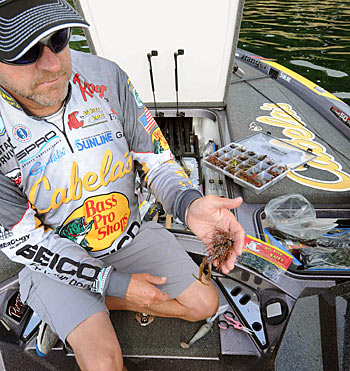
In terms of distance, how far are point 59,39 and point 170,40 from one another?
6.91 feet

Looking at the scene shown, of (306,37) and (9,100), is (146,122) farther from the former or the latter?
(306,37)

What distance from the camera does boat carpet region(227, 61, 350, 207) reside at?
2496mm

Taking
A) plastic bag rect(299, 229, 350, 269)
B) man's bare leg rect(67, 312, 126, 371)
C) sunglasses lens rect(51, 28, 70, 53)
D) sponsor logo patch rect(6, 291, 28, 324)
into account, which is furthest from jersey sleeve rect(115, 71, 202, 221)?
sponsor logo patch rect(6, 291, 28, 324)

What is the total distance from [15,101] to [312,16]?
14.7m

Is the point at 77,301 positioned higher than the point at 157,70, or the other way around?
A: the point at 157,70

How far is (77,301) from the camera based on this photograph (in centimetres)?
170

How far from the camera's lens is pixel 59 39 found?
4.27 feet

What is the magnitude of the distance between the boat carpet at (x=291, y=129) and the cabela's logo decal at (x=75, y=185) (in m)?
1.28

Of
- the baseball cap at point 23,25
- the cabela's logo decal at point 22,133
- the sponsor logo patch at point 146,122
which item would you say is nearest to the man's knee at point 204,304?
the sponsor logo patch at point 146,122

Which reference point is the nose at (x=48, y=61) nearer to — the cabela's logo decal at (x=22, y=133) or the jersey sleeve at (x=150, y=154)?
the cabela's logo decal at (x=22, y=133)

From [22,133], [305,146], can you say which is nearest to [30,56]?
[22,133]

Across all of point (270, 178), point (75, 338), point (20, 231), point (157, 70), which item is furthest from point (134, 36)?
point (75, 338)

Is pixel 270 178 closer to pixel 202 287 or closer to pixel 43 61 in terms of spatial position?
pixel 202 287

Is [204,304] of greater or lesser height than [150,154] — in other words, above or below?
A: below
